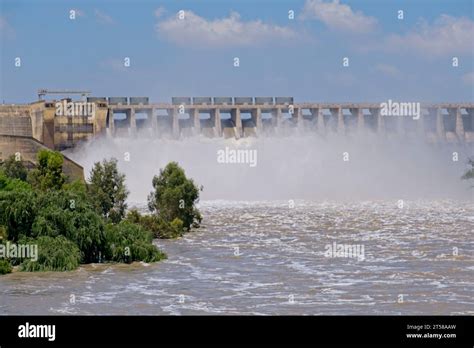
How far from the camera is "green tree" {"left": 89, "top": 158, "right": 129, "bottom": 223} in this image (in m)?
44.2

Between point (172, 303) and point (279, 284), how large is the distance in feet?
15.0

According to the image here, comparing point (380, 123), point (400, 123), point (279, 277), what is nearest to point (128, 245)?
point (279, 277)

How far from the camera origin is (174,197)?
47906 mm

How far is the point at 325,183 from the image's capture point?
9162cm

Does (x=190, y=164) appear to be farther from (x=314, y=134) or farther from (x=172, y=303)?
(x=172, y=303)

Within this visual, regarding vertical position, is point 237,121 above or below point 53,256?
above

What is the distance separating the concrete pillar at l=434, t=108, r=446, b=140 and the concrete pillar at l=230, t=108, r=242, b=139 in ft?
66.8

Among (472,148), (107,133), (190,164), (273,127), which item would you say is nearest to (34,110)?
(107,133)

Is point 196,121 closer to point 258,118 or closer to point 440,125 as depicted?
point 258,118

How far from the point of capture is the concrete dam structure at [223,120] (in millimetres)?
90000

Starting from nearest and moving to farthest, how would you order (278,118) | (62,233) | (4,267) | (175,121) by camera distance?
(4,267)
(62,233)
(175,121)
(278,118)

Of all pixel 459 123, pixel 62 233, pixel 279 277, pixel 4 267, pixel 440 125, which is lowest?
pixel 279 277

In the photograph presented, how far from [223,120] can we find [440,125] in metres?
21.9

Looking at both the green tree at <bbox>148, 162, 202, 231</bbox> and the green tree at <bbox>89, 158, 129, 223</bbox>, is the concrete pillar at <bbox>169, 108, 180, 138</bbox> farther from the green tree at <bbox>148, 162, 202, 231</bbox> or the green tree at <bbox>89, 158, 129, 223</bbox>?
the green tree at <bbox>89, 158, 129, 223</bbox>
